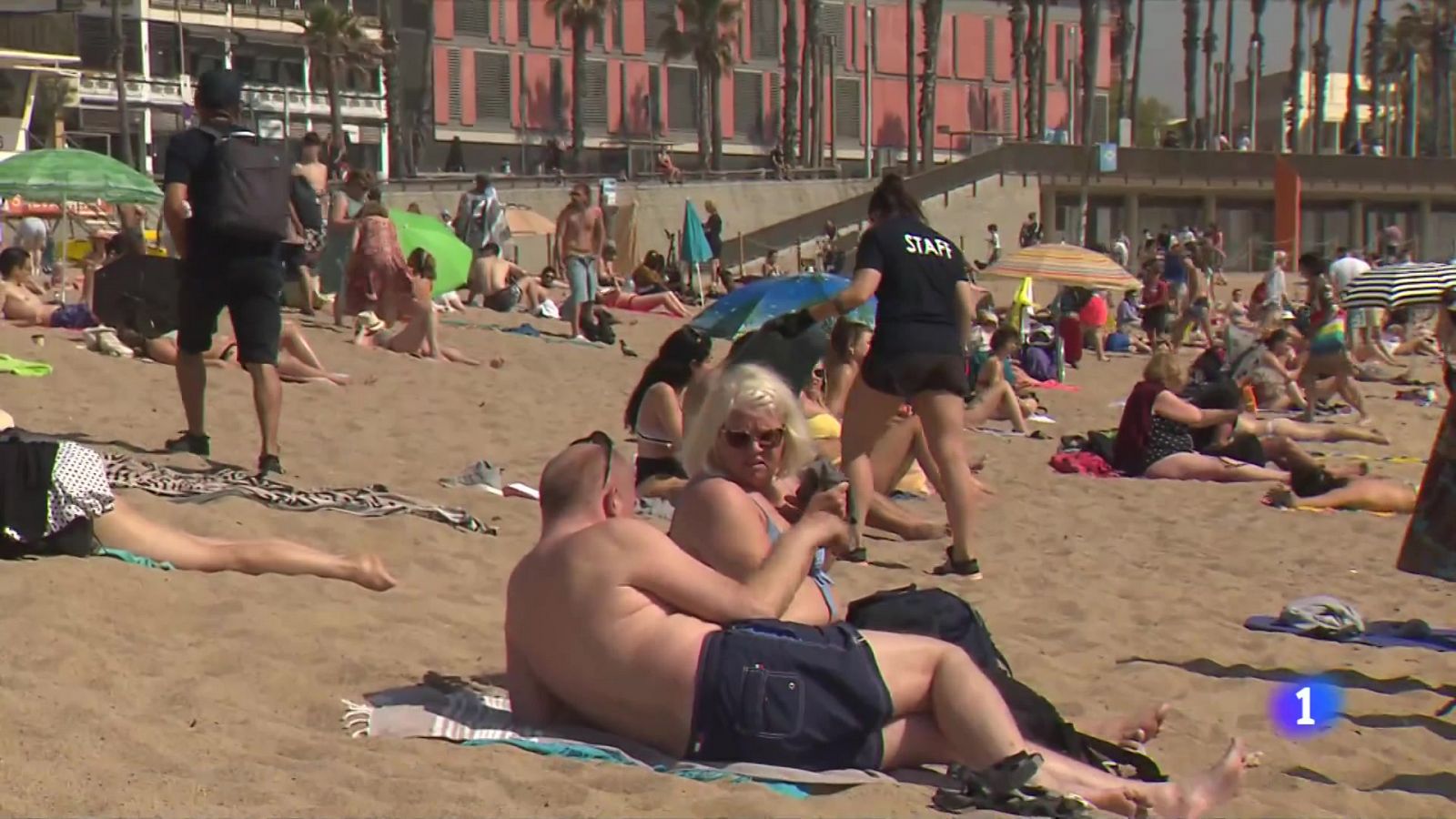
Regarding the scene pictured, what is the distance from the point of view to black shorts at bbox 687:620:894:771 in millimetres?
3854

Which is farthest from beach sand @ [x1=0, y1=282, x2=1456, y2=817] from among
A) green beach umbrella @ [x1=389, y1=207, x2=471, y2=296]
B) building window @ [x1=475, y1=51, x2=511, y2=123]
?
building window @ [x1=475, y1=51, x2=511, y2=123]

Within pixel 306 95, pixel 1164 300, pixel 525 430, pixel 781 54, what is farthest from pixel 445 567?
pixel 781 54

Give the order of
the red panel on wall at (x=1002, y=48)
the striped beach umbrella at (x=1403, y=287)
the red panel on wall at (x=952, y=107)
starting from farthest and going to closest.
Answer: the red panel on wall at (x=1002, y=48) < the red panel on wall at (x=952, y=107) < the striped beach umbrella at (x=1403, y=287)

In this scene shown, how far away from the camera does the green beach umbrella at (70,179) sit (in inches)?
587

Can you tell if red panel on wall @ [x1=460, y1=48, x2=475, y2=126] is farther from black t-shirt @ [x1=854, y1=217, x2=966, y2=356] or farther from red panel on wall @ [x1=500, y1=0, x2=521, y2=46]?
black t-shirt @ [x1=854, y1=217, x2=966, y2=356]

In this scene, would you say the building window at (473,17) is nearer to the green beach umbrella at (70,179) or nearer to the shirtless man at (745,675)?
the green beach umbrella at (70,179)

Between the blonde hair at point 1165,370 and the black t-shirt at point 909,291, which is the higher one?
the black t-shirt at point 909,291

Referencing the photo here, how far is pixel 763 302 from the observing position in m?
10.7

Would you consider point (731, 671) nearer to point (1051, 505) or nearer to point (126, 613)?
point (126, 613)

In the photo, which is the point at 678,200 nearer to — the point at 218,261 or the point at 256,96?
the point at 256,96

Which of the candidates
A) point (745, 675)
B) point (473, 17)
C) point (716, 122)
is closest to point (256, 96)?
point (473, 17)

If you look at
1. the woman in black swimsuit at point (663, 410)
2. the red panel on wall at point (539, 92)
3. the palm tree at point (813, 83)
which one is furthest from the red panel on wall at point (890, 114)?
the woman in black swimsuit at point (663, 410)

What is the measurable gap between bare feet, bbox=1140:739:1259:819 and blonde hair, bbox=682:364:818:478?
107 cm

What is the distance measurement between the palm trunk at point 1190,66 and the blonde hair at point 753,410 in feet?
184
